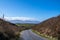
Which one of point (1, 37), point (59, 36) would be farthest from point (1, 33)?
point (59, 36)

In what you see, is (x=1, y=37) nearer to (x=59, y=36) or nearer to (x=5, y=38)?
(x=5, y=38)

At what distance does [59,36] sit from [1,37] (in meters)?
13.2

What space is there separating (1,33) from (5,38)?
1192 millimetres

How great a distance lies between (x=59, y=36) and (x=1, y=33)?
13044 millimetres

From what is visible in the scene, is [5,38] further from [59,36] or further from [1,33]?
[59,36]

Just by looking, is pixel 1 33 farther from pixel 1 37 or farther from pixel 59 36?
pixel 59 36

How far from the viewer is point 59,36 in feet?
124

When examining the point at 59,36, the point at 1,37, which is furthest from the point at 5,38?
the point at 59,36

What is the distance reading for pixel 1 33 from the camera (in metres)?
29.1

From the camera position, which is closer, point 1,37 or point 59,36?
point 1,37

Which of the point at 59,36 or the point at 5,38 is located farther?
the point at 59,36

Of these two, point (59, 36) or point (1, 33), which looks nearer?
point (1, 33)

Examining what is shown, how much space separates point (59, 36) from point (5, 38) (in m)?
12.1
